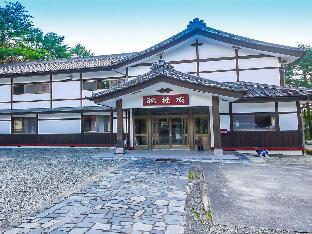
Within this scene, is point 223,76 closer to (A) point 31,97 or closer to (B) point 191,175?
(B) point 191,175

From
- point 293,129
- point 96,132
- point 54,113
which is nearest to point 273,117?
point 293,129

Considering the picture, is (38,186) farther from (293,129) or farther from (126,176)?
(293,129)

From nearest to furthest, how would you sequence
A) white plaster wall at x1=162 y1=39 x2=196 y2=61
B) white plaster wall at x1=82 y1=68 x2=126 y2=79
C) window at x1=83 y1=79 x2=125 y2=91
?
white plaster wall at x1=162 y1=39 x2=196 y2=61, white plaster wall at x1=82 y1=68 x2=126 y2=79, window at x1=83 y1=79 x2=125 y2=91

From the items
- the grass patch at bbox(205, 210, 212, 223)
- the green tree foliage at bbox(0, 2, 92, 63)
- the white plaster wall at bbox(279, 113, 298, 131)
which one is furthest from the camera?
the green tree foliage at bbox(0, 2, 92, 63)

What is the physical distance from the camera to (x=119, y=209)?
5.83 m

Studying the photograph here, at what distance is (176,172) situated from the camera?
978 centimetres

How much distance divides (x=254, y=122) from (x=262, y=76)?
3.16 metres

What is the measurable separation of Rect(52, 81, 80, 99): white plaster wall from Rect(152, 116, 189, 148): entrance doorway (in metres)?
7.47

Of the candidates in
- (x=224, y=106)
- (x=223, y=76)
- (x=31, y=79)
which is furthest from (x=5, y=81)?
(x=224, y=106)

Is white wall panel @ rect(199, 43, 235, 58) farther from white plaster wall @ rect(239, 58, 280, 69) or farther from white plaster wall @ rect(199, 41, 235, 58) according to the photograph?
white plaster wall @ rect(239, 58, 280, 69)

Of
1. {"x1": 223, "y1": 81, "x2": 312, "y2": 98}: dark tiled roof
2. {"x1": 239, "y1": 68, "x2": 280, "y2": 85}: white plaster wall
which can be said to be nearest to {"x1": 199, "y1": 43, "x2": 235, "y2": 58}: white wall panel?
{"x1": 239, "y1": 68, "x2": 280, "y2": 85}: white plaster wall

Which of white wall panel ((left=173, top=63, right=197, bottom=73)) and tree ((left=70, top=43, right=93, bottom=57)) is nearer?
white wall panel ((left=173, top=63, right=197, bottom=73))

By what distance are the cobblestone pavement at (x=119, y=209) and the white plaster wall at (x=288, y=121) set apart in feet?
29.8

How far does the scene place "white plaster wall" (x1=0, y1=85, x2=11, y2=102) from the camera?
21641 mm
